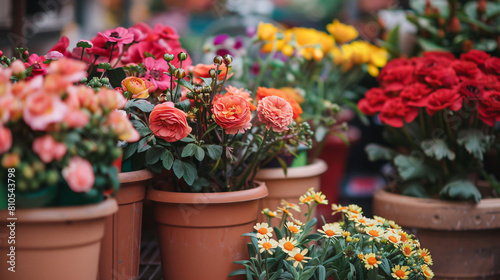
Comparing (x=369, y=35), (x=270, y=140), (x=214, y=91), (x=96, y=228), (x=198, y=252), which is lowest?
(x=198, y=252)

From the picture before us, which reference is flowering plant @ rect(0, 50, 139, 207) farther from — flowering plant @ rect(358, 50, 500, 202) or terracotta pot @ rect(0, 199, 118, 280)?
flowering plant @ rect(358, 50, 500, 202)

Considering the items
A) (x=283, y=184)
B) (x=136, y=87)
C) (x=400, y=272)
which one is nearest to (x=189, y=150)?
(x=136, y=87)

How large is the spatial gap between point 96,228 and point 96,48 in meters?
0.45

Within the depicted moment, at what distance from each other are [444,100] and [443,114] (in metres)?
0.10

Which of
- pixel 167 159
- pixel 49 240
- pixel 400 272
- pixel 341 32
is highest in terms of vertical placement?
pixel 341 32

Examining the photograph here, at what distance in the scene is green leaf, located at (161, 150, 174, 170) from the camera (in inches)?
35.0

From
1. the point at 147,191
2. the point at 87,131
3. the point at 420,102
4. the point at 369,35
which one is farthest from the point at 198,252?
the point at 369,35

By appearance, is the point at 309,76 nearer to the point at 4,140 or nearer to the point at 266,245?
the point at 266,245

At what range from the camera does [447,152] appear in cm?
120

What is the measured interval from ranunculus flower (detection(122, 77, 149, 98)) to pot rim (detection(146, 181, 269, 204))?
0.71 feet

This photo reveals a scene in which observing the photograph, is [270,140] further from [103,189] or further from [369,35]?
[369,35]

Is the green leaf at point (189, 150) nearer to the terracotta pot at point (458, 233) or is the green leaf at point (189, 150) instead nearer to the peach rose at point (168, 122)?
the peach rose at point (168, 122)

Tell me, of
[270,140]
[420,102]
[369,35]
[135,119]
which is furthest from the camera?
[369,35]

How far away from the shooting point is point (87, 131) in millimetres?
654
